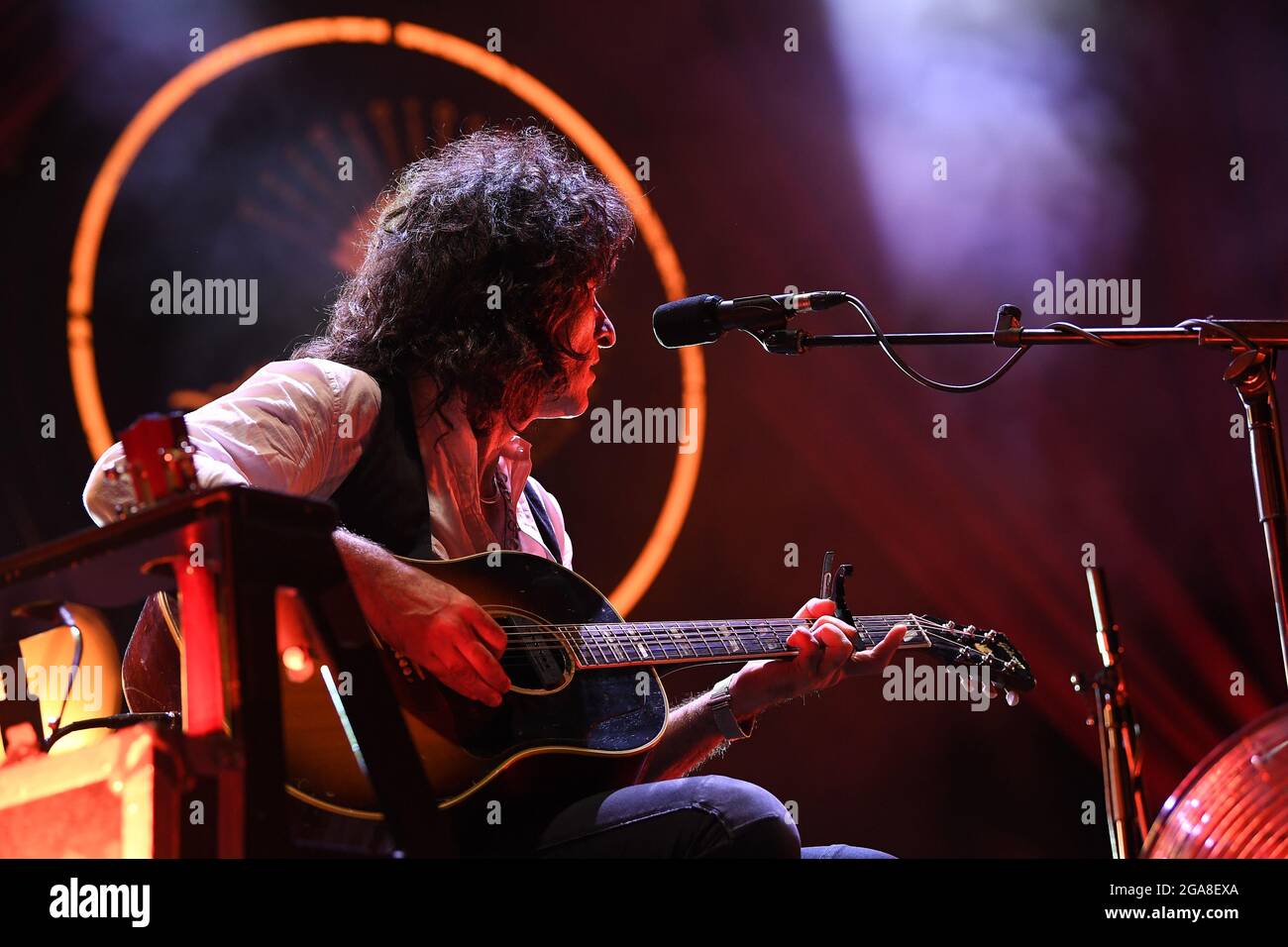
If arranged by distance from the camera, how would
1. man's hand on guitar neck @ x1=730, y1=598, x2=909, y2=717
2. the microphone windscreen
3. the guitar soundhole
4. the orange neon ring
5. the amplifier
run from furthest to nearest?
1. the orange neon ring
2. man's hand on guitar neck @ x1=730, y1=598, x2=909, y2=717
3. the microphone windscreen
4. the guitar soundhole
5. the amplifier

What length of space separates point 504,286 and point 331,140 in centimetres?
124

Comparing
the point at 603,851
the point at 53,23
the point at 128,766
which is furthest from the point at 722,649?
the point at 53,23

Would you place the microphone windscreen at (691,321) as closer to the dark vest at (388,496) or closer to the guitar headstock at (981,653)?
the dark vest at (388,496)

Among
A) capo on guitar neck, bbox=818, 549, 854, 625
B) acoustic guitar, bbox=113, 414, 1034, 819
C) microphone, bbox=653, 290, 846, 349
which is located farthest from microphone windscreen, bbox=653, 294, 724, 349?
capo on guitar neck, bbox=818, 549, 854, 625

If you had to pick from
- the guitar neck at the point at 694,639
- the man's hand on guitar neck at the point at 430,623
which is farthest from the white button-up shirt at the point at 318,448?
the guitar neck at the point at 694,639

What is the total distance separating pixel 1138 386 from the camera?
14.0ft

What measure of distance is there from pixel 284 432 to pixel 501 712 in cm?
71

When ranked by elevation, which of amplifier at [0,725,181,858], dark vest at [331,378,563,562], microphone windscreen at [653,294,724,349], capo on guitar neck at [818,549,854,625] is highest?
microphone windscreen at [653,294,724,349]

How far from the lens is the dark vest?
255cm

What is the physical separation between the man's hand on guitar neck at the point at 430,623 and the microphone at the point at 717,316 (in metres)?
0.72

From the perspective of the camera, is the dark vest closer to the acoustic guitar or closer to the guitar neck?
the acoustic guitar

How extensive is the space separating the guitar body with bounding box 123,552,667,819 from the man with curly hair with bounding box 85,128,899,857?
0.22ft

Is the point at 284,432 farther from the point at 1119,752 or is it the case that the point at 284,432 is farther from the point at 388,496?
the point at 1119,752

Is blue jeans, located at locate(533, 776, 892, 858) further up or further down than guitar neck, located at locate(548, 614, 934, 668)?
further down
